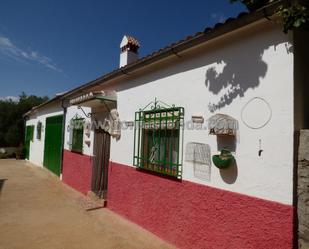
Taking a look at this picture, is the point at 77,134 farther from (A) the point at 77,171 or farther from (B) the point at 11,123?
(B) the point at 11,123

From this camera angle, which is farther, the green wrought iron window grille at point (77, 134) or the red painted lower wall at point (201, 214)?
the green wrought iron window grille at point (77, 134)

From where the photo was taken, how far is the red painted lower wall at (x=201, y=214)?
337 centimetres

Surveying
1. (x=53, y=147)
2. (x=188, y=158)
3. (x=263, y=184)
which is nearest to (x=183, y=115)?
(x=188, y=158)

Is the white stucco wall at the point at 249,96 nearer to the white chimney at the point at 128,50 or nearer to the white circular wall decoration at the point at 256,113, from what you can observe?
the white circular wall decoration at the point at 256,113

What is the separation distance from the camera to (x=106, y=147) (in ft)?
27.0

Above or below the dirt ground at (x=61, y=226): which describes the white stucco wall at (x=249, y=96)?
above

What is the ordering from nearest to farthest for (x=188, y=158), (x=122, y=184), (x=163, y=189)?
(x=188, y=158) → (x=163, y=189) → (x=122, y=184)

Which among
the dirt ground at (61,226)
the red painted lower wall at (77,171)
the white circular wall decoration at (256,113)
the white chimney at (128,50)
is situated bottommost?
the dirt ground at (61,226)

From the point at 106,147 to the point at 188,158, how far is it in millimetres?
4094

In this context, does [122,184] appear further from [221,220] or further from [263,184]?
[263,184]

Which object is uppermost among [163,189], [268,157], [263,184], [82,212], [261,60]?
[261,60]

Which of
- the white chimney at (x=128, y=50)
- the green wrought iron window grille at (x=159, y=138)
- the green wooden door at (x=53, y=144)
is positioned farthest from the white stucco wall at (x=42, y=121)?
the green wrought iron window grille at (x=159, y=138)

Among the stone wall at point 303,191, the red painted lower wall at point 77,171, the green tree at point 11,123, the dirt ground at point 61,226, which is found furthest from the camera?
the green tree at point 11,123

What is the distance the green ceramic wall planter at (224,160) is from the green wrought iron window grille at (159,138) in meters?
1.05
